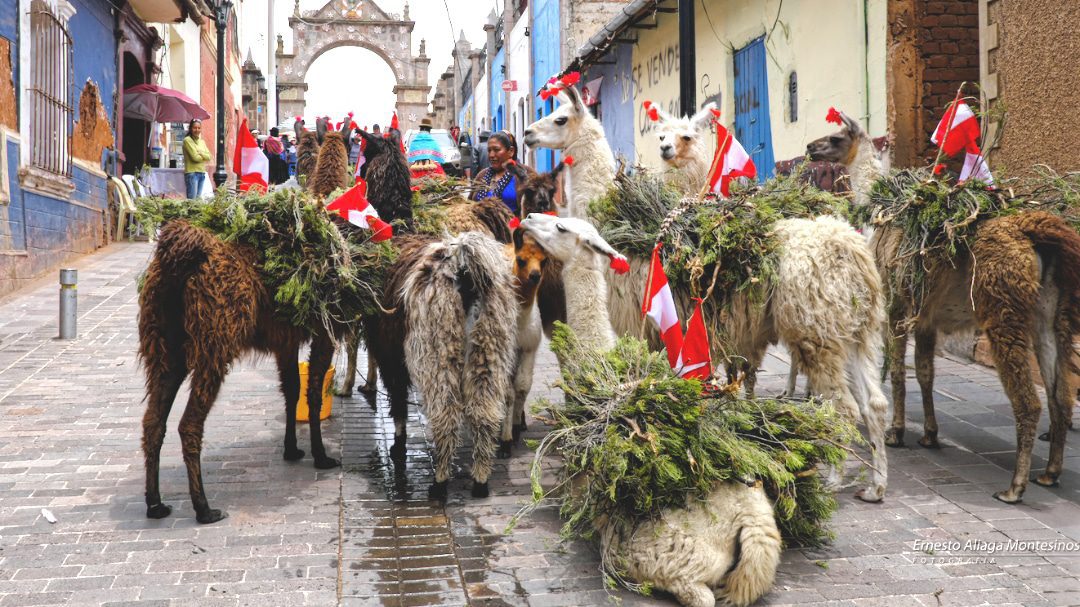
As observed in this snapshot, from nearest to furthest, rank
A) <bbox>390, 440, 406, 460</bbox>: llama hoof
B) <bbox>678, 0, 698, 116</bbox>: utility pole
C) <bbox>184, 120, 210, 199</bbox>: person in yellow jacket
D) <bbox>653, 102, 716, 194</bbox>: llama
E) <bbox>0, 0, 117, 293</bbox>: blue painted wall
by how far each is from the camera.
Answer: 1. <bbox>390, 440, 406, 460</bbox>: llama hoof
2. <bbox>653, 102, 716, 194</bbox>: llama
3. <bbox>678, 0, 698, 116</bbox>: utility pole
4. <bbox>0, 0, 117, 293</bbox>: blue painted wall
5. <bbox>184, 120, 210, 199</bbox>: person in yellow jacket

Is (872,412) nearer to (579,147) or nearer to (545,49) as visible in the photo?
(579,147)

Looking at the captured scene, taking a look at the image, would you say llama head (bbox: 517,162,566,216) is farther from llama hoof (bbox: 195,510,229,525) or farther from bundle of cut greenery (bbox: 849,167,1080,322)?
llama hoof (bbox: 195,510,229,525)

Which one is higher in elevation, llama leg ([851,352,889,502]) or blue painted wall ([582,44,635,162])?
blue painted wall ([582,44,635,162])

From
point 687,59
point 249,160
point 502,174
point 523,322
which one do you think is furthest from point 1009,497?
point 249,160

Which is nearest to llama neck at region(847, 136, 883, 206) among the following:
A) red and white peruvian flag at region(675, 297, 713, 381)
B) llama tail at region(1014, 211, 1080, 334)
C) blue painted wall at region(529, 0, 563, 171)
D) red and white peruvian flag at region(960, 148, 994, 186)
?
red and white peruvian flag at region(960, 148, 994, 186)

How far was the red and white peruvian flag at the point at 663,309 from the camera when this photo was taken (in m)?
4.79

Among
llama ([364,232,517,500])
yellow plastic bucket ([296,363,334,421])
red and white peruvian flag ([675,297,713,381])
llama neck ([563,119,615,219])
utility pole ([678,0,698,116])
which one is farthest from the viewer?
utility pole ([678,0,698,116])

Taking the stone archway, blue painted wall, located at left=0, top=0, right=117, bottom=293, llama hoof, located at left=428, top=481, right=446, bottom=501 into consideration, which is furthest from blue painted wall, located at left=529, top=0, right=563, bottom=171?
the stone archway

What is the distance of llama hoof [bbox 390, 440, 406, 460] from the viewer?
5633 millimetres

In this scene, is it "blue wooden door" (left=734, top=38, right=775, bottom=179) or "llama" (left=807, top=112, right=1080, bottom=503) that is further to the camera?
"blue wooden door" (left=734, top=38, right=775, bottom=179)

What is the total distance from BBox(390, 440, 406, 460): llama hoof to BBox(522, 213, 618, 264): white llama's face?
1545 millimetres

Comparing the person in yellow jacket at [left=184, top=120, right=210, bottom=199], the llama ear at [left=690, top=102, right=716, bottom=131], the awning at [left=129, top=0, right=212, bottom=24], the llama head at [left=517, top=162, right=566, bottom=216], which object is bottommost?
→ the llama head at [left=517, top=162, right=566, bottom=216]

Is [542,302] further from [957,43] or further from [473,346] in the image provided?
[957,43]

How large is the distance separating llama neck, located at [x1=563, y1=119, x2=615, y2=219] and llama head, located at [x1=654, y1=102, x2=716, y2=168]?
798mm
